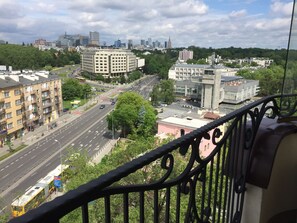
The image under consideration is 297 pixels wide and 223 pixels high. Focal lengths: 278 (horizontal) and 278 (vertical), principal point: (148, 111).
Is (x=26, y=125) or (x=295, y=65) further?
(x=26, y=125)

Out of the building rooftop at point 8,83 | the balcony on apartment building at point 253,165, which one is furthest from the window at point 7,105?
the balcony on apartment building at point 253,165

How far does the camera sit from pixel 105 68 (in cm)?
7756

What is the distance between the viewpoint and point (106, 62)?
77562 millimetres

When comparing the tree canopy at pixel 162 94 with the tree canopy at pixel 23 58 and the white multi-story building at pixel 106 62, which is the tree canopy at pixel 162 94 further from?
the tree canopy at pixel 23 58

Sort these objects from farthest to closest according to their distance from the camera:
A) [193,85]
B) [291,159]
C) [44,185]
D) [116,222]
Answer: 1. [193,85]
2. [44,185]
3. [116,222]
4. [291,159]

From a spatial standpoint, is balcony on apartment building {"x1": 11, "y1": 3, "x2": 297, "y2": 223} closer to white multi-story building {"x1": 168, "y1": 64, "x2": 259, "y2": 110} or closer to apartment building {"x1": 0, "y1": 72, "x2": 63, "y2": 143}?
apartment building {"x1": 0, "y1": 72, "x2": 63, "y2": 143}

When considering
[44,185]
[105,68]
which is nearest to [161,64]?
[105,68]

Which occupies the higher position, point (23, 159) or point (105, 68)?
point (105, 68)

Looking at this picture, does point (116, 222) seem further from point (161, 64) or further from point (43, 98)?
point (161, 64)

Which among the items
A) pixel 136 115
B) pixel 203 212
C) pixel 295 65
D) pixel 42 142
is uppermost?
pixel 295 65

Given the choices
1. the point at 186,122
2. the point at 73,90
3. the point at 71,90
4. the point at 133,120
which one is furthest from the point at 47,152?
the point at 73,90

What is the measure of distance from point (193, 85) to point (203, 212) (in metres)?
49.3

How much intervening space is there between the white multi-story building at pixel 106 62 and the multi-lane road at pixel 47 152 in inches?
1617

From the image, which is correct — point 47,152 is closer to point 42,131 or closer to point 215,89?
point 42,131
